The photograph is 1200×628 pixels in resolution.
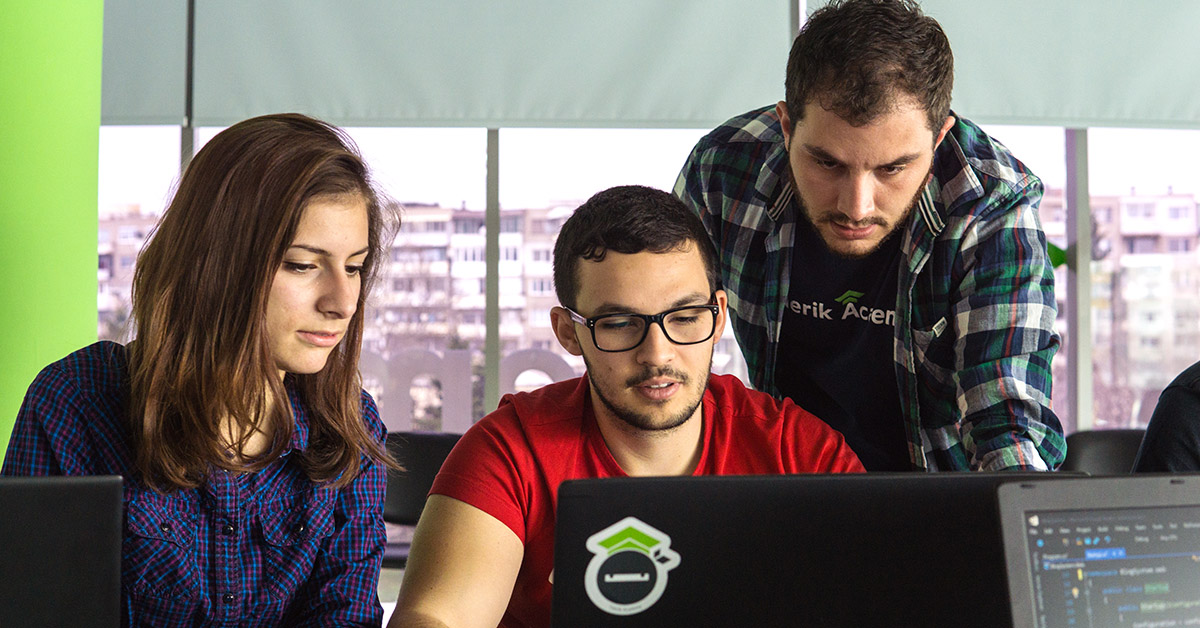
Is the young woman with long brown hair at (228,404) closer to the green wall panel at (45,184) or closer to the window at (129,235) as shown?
the green wall panel at (45,184)

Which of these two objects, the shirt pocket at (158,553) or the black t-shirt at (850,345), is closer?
the shirt pocket at (158,553)

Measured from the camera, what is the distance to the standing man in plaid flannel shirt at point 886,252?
150 centimetres

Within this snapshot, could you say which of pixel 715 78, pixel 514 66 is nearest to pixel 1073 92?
pixel 715 78

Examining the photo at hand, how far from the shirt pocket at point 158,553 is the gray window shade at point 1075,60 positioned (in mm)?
3324

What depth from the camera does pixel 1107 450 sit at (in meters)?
3.11

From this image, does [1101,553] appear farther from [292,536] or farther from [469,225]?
[469,225]

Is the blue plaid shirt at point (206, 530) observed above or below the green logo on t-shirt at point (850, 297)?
below

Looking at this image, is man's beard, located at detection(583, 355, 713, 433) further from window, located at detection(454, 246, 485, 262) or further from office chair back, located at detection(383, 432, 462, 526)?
window, located at detection(454, 246, 485, 262)

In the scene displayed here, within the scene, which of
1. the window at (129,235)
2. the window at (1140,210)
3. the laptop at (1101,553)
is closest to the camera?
the laptop at (1101,553)

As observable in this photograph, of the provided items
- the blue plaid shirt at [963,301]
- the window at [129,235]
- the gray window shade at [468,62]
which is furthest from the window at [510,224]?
the blue plaid shirt at [963,301]

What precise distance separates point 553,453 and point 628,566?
69 cm

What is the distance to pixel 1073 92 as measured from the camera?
4.04 metres

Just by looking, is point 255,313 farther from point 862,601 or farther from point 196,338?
point 862,601

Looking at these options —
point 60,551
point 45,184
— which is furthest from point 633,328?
point 45,184
